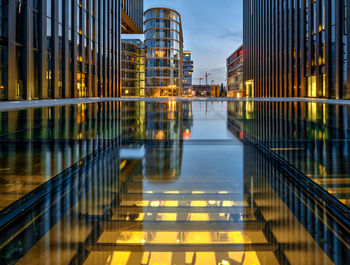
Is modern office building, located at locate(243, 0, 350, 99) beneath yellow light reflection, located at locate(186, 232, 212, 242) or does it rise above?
above

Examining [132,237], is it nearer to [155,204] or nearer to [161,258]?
[161,258]

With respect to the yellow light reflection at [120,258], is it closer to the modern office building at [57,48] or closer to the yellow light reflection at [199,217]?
the yellow light reflection at [199,217]

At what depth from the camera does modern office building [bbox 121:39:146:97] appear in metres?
97.7

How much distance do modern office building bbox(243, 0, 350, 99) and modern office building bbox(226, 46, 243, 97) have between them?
27.3 m

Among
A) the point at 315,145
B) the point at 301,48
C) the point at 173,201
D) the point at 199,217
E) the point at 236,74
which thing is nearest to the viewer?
the point at 199,217

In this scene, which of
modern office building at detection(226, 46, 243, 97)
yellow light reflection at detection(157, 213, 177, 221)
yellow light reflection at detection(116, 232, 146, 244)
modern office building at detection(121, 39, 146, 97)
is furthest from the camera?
modern office building at detection(226, 46, 243, 97)

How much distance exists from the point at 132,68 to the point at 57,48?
74.9m

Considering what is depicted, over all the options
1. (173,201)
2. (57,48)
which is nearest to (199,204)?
(173,201)

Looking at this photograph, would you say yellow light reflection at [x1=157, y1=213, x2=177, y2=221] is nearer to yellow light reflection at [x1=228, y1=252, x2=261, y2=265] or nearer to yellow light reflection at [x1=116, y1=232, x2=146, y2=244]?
yellow light reflection at [x1=116, y1=232, x2=146, y2=244]

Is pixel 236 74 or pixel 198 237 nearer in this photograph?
pixel 198 237

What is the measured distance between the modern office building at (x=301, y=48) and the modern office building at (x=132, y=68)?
4189 cm

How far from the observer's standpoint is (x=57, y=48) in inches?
1100

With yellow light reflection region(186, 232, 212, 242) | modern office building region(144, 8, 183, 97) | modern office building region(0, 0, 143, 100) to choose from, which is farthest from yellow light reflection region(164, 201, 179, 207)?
modern office building region(144, 8, 183, 97)

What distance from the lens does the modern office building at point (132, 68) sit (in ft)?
320
